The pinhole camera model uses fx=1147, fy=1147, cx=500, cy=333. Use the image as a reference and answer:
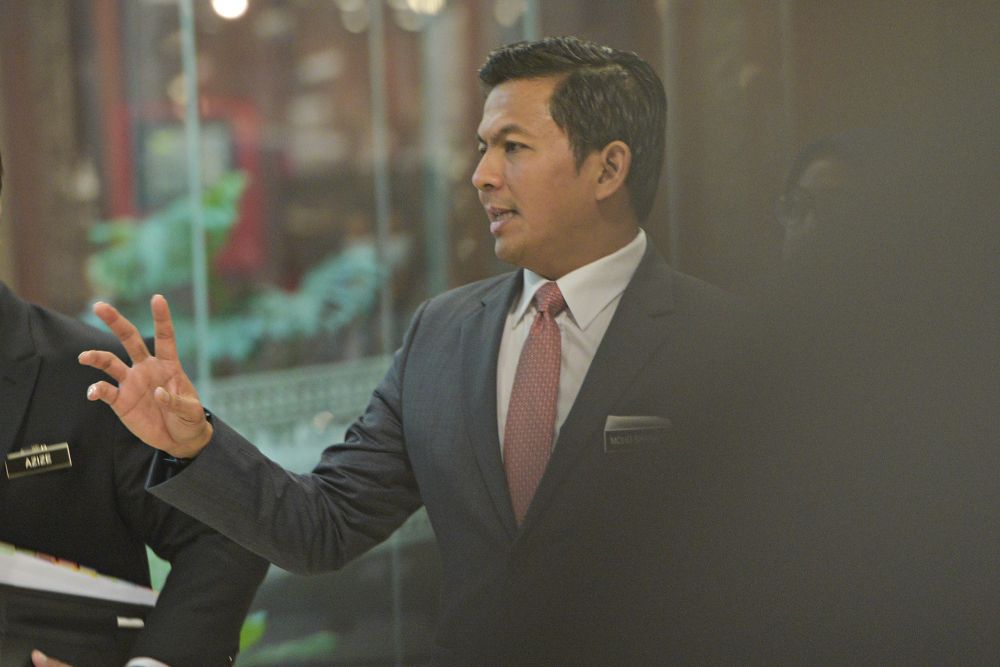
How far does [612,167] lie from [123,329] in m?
0.66

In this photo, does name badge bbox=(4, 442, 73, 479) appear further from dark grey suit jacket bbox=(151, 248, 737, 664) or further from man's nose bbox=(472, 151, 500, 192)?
man's nose bbox=(472, 151, 500, 192)

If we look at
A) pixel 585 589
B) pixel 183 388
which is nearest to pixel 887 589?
pixel 585 589

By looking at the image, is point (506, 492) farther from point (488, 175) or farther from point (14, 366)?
point (14, 366)

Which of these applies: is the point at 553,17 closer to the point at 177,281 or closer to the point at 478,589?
the point at 478,589

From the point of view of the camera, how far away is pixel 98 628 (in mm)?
1660

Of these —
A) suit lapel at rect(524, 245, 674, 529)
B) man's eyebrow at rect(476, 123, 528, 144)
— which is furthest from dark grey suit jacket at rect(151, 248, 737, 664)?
man's eyebrow at rect(476, 123, 528, 144)

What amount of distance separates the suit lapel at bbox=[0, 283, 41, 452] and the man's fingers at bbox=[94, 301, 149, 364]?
308mm

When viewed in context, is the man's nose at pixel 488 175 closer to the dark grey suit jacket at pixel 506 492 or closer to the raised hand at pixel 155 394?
the dark grey suit jacket at pixel 506 492

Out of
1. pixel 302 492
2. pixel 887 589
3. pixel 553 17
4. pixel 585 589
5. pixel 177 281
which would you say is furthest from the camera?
pixel 177 281

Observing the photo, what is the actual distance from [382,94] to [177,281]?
752mm

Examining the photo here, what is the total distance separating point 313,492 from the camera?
5.22 feet

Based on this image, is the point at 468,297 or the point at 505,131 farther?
the point at 468,297

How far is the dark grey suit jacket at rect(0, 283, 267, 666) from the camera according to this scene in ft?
5.43

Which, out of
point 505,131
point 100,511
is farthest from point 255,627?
point 505,131
